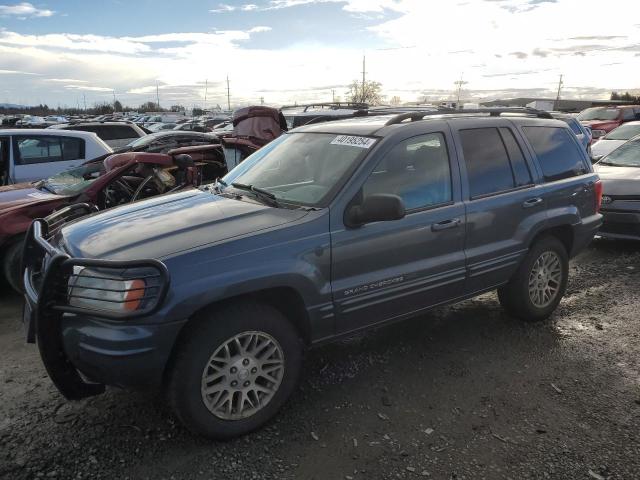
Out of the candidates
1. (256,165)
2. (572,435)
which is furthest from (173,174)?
(572,435)

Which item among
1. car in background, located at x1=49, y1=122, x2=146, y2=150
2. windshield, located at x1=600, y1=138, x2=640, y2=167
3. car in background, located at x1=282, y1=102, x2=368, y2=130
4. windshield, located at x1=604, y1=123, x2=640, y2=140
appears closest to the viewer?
windshield, located at x1=600, y1=138, x2=640, y2=167

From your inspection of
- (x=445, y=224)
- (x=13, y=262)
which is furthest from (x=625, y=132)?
(x=13, y=262)

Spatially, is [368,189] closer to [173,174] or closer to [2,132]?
[173,174]

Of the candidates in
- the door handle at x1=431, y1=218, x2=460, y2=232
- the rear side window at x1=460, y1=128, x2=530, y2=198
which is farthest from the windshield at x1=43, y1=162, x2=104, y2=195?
the rear side window at x1=460, y1=128, x2=530, y2=198

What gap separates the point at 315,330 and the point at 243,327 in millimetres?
521

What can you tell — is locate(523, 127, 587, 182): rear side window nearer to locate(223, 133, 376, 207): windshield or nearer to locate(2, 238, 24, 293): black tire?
locate(223, 133, 376, 207): windshield

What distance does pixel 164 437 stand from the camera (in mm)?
3039

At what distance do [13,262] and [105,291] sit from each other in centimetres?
327

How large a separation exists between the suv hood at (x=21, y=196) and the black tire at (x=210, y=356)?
12.0 ft

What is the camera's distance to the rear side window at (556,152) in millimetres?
4492

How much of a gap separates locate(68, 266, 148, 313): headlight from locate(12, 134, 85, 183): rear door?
660 cm

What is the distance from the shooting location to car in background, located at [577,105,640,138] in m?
18.5

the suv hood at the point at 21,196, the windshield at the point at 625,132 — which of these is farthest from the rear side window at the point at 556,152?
the windshield at the point at 625,132

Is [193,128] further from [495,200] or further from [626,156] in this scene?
[495,200]
